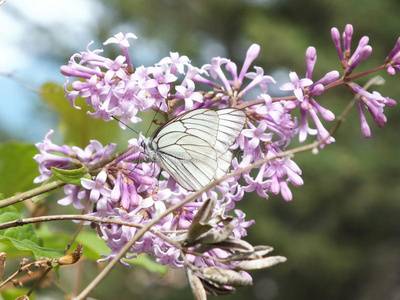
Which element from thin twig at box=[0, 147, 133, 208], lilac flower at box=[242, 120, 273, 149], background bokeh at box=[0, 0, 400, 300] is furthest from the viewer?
background bokeh at box=[0, 0, 400, 300]

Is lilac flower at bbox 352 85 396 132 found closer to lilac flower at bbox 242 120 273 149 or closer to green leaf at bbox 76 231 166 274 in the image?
lilac flower at bbox 242 120 273 149

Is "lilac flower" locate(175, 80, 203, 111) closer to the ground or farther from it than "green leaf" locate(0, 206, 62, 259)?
farther from it

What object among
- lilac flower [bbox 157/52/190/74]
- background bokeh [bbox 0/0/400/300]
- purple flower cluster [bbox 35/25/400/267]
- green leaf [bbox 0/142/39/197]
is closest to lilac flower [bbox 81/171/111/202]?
purple flower cluster [bbox 35/25/400/267]

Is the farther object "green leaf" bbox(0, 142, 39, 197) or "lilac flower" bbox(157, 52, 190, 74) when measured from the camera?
"green leaf" bbox(0, 142, 39, 197)

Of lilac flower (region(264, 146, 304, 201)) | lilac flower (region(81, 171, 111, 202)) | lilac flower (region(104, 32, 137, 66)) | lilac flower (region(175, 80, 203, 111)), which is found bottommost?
lilac flower (region(264, 146, 304, 201))


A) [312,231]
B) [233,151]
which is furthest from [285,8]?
[233,151]

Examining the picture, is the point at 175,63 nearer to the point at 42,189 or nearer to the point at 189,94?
the point at 189,94

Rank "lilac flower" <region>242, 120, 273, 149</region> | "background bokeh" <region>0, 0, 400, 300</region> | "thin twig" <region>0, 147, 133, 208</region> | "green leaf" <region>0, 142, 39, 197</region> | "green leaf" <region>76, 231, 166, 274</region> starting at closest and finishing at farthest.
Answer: "thin twig" <region>0, 147, 133, 208</region>, "lilac flower" <region>242, 120, 273, 149</region>, "green leaf" <region>76, 231, 166, 274</region>, "green leaf" <region>0, 142, 39, 197</region>, "background bokeh" <region>0, 0, 400, 300</region>
